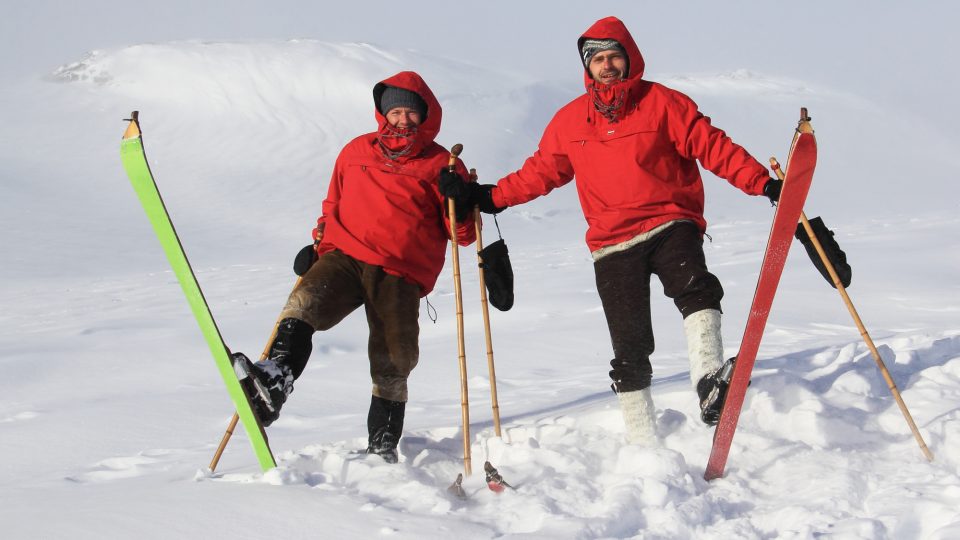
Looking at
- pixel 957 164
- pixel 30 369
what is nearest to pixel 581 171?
pixel 30 369

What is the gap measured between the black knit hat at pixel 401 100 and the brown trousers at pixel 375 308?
73 centimetres

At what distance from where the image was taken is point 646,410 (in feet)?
11.5

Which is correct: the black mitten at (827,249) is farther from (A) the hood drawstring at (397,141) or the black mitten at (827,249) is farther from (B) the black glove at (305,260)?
(B) the black glove at (305,260)

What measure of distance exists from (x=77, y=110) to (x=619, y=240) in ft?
102

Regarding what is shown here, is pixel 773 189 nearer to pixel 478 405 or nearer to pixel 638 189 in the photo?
pixel 638 189

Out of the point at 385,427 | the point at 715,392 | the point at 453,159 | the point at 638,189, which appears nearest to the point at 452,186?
the point at 453,159

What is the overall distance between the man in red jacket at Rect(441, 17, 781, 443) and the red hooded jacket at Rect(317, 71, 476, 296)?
0.21 metres

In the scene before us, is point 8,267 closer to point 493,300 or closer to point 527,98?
point 493,300

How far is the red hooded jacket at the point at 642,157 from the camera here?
3.52 meters

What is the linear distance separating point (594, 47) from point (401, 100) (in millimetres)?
882

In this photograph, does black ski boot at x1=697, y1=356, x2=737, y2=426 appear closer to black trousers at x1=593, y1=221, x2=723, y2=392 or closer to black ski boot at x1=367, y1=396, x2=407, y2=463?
black trousers at x1=593, y1=221, x2=723, y2=392

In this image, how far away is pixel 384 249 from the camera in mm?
3764

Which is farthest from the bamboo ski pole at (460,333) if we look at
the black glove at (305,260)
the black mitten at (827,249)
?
the black mitten at (827,249)

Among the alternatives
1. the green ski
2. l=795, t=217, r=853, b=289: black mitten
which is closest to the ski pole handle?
the green ski
